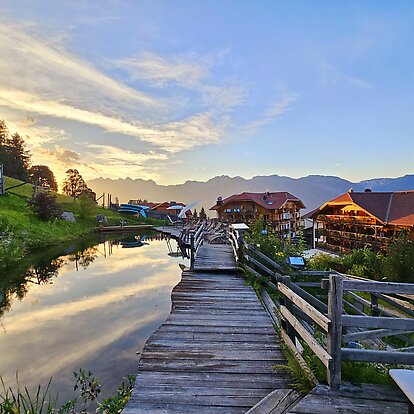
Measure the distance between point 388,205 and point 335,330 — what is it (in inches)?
925

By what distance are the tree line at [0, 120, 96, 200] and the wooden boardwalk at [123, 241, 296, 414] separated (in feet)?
131

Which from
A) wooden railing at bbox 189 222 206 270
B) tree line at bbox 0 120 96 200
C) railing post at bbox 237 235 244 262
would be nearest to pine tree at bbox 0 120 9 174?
tree line at bbox 0 120 96 200

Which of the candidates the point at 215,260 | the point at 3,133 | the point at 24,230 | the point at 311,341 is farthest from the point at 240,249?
the point at 3,133

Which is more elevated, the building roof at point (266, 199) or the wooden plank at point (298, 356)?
the building roof at point (266, 199)

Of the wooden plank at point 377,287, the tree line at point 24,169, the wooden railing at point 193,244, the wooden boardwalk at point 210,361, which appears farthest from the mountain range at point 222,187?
the wooden plank at point 377,287

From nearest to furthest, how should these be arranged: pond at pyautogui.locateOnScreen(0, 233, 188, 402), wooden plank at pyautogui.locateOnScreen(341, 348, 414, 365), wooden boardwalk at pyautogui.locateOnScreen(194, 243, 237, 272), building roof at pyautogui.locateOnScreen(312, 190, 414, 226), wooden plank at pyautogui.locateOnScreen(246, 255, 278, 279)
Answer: wooden plank at pyautogui.locateOnScreen(341, 348, 414, 365) < pond at pyautogui.locateOnScreen(0, 233, 188, 402) < wooden plank at pyautogui.locateOnScreen(246, 255, 278, 279) < wooden boardwalk at pyautogui.locateOnScreen(194, 243, 237, 272) < building roof at pyautogui.locateOnScreen(312, 190, 414, 226)

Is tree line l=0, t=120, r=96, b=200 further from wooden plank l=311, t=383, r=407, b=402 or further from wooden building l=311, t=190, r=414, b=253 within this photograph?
wooden plank l=311, t=383, r=407, b=402

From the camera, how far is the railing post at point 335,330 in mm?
3064

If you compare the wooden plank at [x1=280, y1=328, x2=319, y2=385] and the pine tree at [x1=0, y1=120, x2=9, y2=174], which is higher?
the pine tree at [x1=0, y1=120, x2=9, y2=174]

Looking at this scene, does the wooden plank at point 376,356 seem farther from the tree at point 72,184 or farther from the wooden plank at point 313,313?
the tree at point 72,184

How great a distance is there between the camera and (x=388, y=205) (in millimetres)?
22906

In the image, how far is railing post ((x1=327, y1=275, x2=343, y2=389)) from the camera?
3.06 meters

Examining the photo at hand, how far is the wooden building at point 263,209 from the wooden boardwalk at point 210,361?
27.8 meters

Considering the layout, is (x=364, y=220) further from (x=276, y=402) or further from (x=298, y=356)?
(x=276, y=402)
